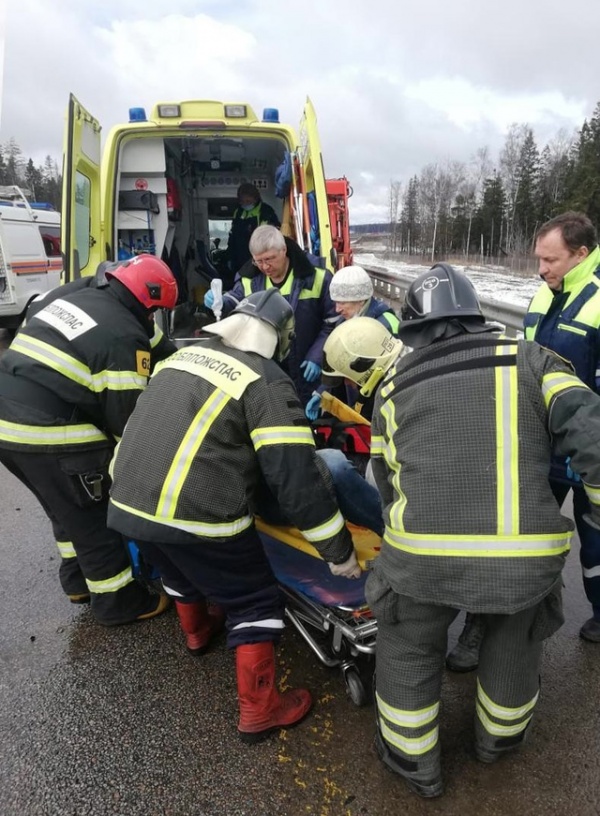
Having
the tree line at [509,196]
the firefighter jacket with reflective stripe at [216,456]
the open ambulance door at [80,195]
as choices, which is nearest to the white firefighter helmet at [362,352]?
the firefighter jacket with reflective stripe at [216,456]

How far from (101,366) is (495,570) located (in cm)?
181

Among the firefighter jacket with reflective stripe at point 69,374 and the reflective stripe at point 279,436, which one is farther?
the firefighter jacket with reflective stripe at point 69,374

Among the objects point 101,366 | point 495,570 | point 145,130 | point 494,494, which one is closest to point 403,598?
point 495,570

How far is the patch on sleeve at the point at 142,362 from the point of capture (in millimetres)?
2537

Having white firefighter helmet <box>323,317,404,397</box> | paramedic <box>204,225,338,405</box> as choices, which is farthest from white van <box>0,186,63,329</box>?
white firefighter helmet <box>323,317,404,397</box>

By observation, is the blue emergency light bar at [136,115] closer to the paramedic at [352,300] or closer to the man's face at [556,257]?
the paramedic at [352,300]

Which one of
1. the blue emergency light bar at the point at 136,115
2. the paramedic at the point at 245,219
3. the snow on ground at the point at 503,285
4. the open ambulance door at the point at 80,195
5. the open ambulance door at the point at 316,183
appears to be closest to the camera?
the open ambulance door at the point at 80,195

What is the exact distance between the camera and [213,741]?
83.4 inches

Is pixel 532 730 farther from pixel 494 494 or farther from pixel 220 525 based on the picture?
pixel 220 525

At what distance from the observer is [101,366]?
2.47m

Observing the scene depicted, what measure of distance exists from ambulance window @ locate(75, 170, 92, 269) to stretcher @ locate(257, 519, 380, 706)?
9.97 ft

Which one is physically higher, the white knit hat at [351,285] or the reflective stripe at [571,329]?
the white knit hat at [351,285]

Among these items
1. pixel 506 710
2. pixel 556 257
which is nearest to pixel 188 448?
pixel 506 710

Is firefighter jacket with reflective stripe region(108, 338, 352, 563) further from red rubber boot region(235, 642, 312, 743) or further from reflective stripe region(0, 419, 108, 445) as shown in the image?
reflective stripe region(0, 419, 108, 445)
